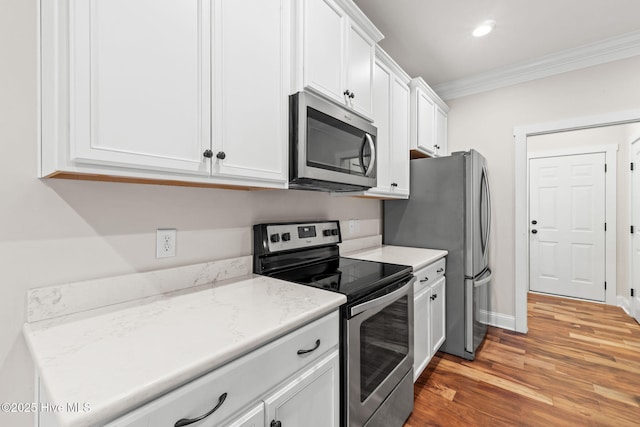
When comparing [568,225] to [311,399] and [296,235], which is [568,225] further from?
[311,399]

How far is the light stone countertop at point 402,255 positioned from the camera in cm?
203

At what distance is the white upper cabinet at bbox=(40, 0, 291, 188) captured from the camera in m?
0.80

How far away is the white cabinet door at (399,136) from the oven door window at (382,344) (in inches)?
44.2

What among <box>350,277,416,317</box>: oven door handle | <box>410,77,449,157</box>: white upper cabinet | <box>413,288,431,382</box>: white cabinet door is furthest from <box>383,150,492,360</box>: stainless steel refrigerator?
<box>350,277,416,317</box>: oven door handle

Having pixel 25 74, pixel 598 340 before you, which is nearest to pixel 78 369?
pixel 25 74

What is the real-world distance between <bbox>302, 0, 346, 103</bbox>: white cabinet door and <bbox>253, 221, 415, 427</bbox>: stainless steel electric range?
80 cm

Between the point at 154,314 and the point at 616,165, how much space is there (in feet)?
17.1

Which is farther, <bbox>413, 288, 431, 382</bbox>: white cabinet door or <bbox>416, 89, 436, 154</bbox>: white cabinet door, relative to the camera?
<bbox>416, 89, 436, 154</bbox>: white cabinet door

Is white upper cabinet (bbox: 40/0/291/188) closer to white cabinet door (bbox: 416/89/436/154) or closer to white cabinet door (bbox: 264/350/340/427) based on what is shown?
white cabinet door (bbox: 264/350/340/427)

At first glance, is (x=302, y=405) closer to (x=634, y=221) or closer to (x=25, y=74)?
(x=25, y=74)

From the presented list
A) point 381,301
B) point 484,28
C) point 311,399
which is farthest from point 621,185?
point 311,399

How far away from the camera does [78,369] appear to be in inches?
26.1

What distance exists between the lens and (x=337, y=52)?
1.65 meters

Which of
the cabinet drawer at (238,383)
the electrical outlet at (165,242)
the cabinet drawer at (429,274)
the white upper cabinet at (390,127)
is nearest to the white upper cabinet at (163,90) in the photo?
the electrical outlet at (165,242)
